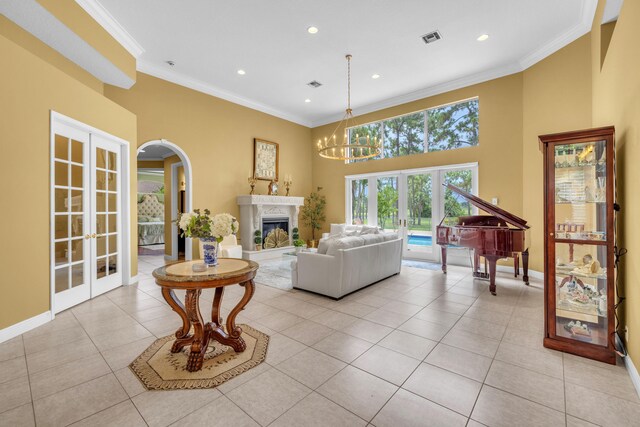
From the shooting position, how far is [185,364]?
2.39 meters

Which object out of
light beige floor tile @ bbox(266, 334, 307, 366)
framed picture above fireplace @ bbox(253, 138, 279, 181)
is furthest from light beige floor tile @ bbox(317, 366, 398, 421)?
framed picture above fireplace @ bbox(253, 138, 279, 181)

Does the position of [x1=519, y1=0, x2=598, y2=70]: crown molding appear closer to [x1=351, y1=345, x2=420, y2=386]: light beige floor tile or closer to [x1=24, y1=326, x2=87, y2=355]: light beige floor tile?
[x1=351, y1=345, x2=420, y2=386]: light beige floor tile

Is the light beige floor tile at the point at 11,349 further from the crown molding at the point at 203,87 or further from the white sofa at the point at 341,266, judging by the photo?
the crown molding at the point at 203,87

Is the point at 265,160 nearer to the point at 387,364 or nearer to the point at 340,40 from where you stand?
the point at 340,40

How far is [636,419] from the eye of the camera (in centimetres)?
177

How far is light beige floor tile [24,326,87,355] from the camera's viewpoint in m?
2.68

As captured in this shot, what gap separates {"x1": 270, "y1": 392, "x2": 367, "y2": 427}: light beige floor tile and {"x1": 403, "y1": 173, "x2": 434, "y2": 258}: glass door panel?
576cm

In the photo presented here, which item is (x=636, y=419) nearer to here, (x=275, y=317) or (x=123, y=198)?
(x=275, y=317)

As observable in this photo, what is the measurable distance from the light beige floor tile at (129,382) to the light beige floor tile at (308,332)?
1314 millimetres

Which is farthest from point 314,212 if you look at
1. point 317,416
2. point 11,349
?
point 317,416

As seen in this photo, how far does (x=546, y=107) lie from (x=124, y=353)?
7.07m

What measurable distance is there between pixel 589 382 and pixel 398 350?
4.61ft

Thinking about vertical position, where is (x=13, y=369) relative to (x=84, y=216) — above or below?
below

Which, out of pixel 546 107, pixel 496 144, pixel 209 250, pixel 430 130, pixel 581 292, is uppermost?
pixel 430 130
